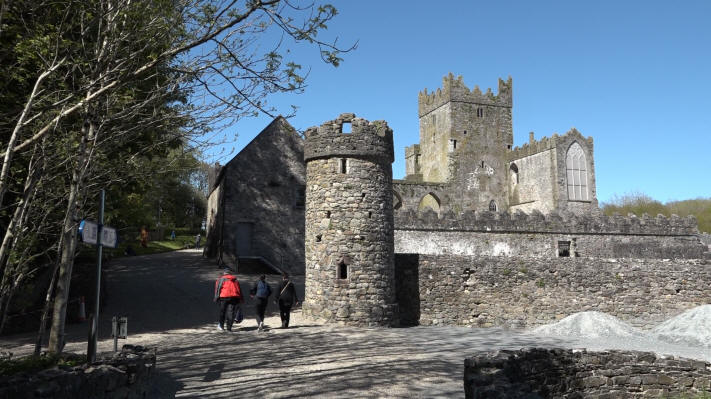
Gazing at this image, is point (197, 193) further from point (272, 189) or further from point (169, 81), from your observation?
point (169, 81)

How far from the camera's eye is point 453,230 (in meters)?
26.5

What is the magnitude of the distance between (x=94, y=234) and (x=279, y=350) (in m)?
5.27

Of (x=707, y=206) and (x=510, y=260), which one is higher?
(x=707, y=206)

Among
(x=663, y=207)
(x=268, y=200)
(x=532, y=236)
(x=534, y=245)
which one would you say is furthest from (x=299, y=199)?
(x=663, y=207)

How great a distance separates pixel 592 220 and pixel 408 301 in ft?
53.0

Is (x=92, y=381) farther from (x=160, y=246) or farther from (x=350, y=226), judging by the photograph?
(x=160, y=246)

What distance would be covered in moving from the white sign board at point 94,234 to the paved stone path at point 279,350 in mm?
2386

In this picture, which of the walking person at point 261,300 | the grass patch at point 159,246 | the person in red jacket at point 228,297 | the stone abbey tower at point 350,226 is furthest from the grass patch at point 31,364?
the grass patch at point 159,246

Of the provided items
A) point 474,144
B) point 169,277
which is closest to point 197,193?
point 474,144

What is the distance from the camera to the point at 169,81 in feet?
30.0

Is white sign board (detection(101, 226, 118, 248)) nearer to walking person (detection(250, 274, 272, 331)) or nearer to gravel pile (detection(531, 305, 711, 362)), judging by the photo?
walking person (detection(250, 274, 272, 331))

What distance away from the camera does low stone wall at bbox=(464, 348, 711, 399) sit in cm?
900

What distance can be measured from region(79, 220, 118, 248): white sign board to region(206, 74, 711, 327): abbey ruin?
3266 mm

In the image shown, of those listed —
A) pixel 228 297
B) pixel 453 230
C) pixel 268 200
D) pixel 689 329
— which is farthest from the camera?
pixel 268 200
